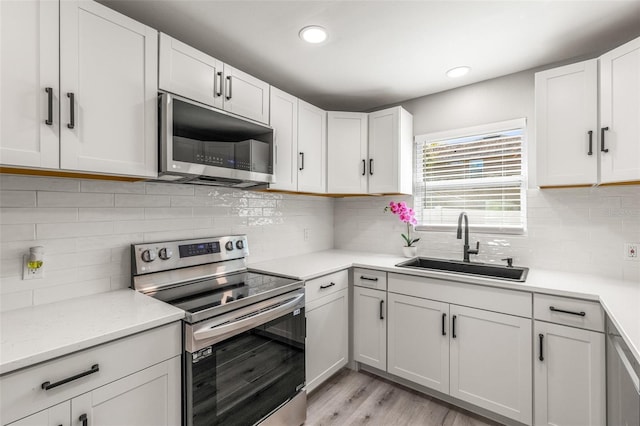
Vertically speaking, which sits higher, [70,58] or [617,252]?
[70,58]

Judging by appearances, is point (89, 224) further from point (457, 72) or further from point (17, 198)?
point (457, 72)

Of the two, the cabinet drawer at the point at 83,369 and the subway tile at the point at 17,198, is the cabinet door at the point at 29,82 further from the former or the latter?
the cabinet drawer at the point at 83,369

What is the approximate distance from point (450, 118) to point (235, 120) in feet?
6.26

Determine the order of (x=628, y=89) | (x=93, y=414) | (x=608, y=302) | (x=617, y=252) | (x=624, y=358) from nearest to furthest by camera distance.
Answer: (x=93, y=414) < (x=624, y=358) < (x=608, y=302) < (x=628, y=89) < (x=617, y=252)

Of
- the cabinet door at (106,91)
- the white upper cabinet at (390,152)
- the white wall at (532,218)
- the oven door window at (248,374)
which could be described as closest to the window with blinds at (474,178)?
the white wall at (532,218)

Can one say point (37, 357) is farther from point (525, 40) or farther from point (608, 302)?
point (525, 40)

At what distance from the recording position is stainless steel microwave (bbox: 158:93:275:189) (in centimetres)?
156

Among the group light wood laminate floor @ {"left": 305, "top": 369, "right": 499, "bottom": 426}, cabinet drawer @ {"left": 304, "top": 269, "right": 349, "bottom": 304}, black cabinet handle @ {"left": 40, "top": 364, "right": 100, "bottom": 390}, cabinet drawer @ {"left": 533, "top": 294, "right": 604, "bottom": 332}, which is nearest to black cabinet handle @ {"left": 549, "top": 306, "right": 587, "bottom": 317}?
cabinet drawer @ {"left": 533, "top": 294, "right": 604, "bottom": 332}

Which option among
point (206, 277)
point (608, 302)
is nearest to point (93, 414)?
point (206, 277)

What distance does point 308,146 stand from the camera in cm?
259

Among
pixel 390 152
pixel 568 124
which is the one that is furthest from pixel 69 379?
pixel 568 124

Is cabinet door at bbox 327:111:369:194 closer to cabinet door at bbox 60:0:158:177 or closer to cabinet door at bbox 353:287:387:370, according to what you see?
cabinet door at bbox 353:287:387:370

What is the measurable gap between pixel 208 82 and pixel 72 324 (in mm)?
1388

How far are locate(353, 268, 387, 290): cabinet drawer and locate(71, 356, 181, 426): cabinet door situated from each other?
1.49m
